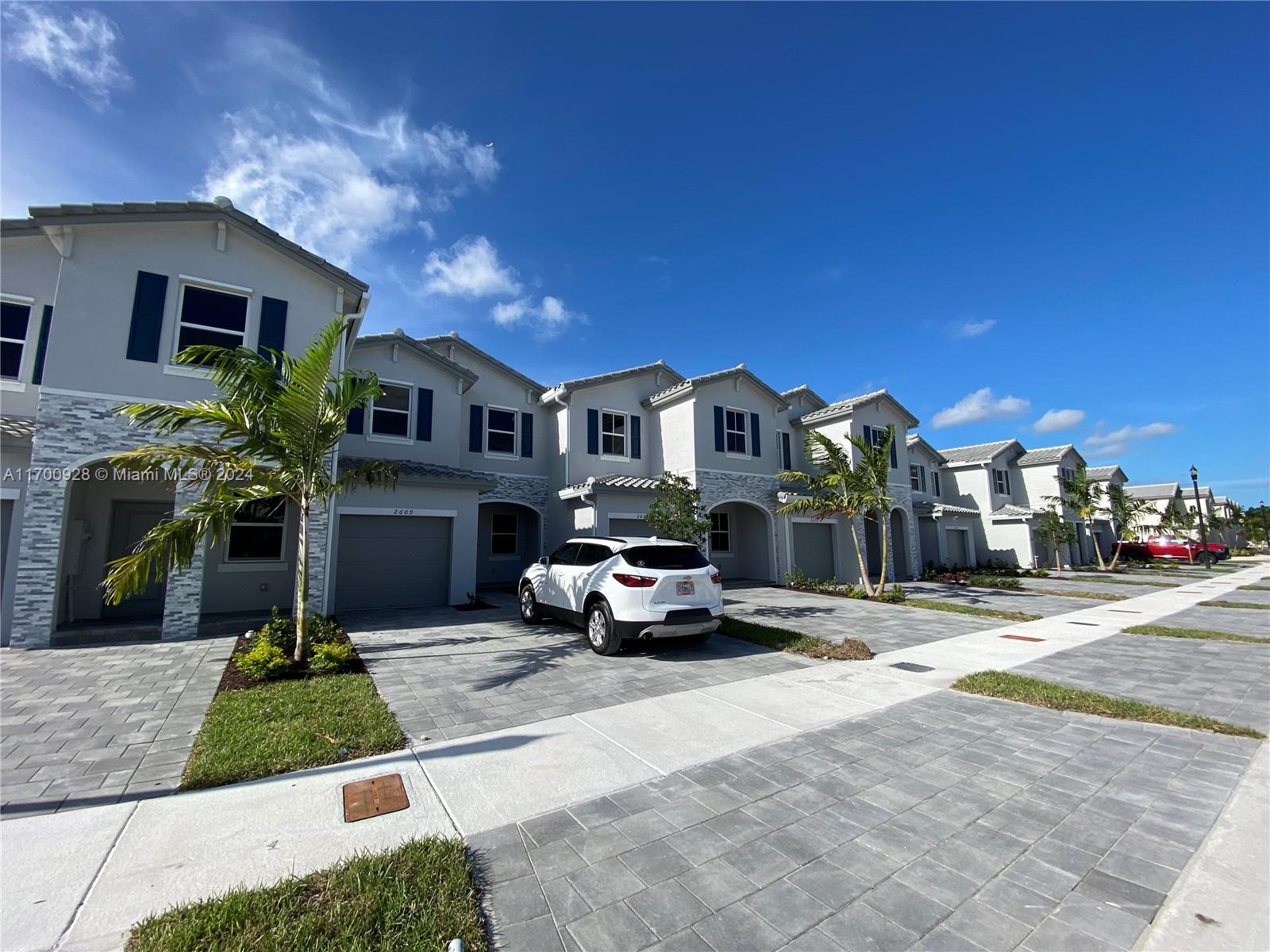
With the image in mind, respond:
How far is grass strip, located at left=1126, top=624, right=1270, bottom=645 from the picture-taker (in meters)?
10.2

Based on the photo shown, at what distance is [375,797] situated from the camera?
3916 millimetres

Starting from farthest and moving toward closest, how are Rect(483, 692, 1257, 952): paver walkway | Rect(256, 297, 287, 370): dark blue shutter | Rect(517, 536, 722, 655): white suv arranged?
Rect(256, 297, 287, 370): dark blue shutter < Rect(517, 536, 722, 655): white suv < Rect(483, 692, 1257, 952): paver walkway

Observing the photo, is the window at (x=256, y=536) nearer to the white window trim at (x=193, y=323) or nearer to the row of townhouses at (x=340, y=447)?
the row of townhouses at (x=340, y=447)

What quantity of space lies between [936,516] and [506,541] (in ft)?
68.7

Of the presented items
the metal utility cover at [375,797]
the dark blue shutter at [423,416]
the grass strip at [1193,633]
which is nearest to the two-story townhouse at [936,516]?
the grass strip at [1193,633]

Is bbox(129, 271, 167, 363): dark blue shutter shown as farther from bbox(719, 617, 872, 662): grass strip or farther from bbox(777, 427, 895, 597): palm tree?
bbox(777, 427, 895, 597): palm tree

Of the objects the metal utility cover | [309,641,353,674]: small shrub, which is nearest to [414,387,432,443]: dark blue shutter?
[309,641,353,674]: small shrub

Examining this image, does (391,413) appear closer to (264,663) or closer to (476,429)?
(476,429)

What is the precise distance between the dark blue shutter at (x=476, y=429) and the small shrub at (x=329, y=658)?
10.3m

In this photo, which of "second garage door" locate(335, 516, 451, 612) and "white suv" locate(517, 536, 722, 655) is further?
"second garage door" locate(335, 516, 451, 612)

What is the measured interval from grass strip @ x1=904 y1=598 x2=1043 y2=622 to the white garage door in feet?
16.2

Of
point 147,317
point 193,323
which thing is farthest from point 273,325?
point 147,317

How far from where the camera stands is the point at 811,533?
2100cm

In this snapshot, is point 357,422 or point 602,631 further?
point 357,422
